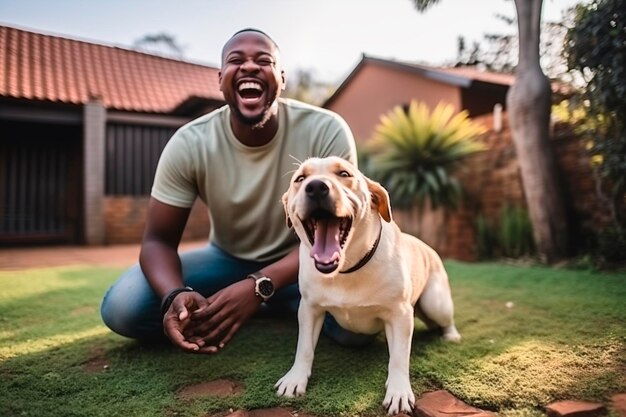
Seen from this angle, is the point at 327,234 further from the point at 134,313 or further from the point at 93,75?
the point at 93,75

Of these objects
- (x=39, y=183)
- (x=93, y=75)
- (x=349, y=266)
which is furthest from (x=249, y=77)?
(x=93, y=75)

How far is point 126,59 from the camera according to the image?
12172 millimetres

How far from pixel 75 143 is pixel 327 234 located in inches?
427

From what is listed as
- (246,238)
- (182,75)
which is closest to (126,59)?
(182,75)

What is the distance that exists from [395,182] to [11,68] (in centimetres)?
806

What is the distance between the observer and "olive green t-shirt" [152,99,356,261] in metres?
2.60

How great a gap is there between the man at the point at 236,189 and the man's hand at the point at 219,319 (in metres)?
0.09

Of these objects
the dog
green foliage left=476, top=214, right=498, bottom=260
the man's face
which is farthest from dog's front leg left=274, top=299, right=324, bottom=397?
green foliage left=476, top=214, right=498, bottom=260

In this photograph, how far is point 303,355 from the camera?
75.9 inches

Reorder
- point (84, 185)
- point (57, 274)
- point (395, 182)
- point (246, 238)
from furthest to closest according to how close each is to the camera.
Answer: point (84, 185), point (395, 182), point (57, 274), point (246, 238)

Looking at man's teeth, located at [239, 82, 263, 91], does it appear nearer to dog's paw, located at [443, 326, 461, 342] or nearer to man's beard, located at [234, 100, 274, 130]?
man's beard, located at [234, 100, 274, 130]

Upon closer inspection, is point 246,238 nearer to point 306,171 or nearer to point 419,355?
point 306,171

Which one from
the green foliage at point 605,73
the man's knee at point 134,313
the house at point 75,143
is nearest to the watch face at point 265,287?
the man's knee at point 134,313

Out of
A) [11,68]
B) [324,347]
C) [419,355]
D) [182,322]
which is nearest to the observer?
[182,322]
